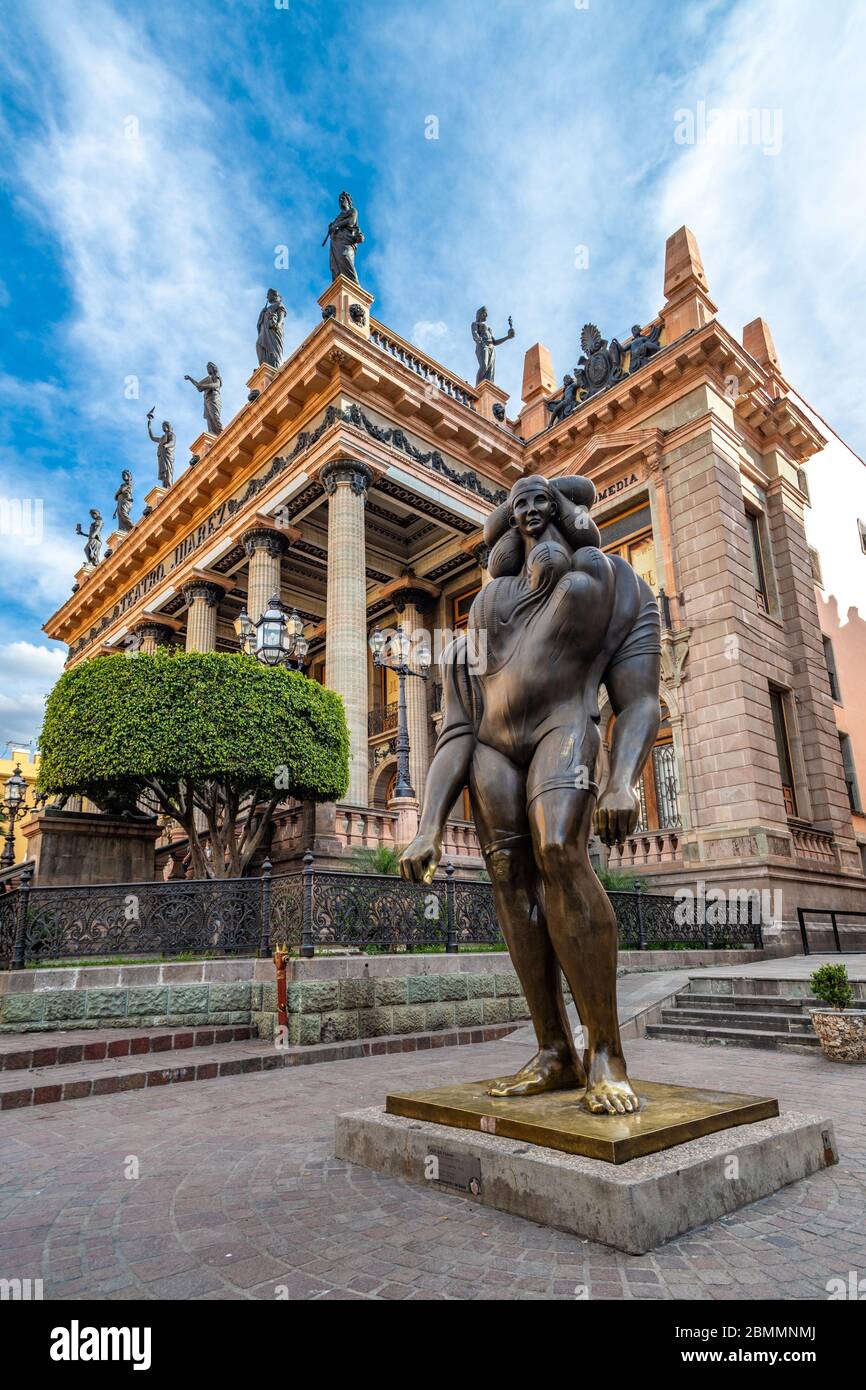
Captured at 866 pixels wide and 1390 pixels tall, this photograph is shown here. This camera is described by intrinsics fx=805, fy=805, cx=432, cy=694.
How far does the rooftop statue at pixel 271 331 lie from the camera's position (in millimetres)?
24281

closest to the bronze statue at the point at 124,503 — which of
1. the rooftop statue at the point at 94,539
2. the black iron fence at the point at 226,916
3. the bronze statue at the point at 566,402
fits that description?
the rooftop statue at the point at 94,539

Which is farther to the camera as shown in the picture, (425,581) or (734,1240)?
(425,581)

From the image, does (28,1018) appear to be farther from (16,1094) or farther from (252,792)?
(252,792)

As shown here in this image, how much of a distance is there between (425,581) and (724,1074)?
22.3 m

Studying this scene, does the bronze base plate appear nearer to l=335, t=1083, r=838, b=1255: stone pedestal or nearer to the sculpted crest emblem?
l=335, t=1083, r=838, b=1255: stone pedestal

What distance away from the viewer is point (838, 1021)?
6.78 m

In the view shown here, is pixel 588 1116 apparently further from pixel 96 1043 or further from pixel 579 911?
pixel 96 1043

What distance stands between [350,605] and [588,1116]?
15.7m

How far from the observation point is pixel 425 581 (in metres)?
27.2

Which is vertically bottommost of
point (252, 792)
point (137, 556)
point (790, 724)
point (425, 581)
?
point (252, 792)

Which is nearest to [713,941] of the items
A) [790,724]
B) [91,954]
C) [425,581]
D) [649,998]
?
[649,998]

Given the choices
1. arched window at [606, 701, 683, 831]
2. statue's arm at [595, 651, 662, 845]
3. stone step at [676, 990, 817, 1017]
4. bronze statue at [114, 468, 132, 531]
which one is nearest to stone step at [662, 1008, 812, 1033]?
stone step at [676, 990, 817, 1017]

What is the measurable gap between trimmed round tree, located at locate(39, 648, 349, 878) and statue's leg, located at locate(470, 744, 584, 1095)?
8820 millimetres

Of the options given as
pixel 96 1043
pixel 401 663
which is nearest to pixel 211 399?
pixel 401 663
